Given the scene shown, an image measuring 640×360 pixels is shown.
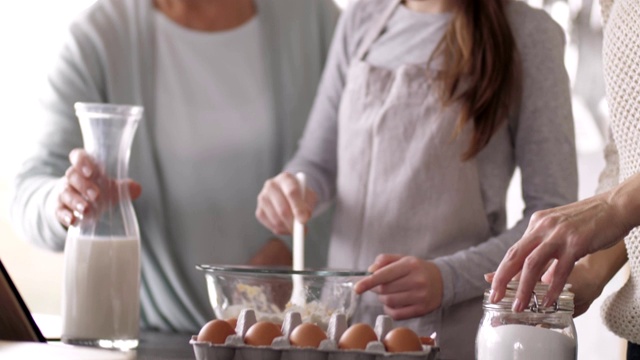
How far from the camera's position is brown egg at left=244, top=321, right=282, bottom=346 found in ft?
3.35

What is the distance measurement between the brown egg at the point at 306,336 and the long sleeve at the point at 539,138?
56 centimetres

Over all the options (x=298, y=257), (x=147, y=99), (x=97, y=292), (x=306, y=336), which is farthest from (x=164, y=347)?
(x=147, y=99)

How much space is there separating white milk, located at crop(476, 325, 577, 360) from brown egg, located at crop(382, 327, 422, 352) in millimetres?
75

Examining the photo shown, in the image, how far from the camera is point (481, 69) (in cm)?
166

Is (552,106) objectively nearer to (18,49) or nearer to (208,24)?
(208,24)

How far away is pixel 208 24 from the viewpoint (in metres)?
2.05

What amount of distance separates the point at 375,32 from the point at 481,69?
22 cm

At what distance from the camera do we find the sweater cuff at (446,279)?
1.53 metres

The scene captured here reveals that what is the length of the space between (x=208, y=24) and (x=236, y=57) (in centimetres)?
9

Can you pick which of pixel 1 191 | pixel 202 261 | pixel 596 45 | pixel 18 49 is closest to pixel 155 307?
pixel 202 261

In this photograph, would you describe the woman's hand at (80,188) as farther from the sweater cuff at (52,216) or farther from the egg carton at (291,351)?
the egg carton at (291,351)

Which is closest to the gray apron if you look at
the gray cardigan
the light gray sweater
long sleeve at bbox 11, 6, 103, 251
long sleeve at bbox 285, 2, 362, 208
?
the light gray sweater

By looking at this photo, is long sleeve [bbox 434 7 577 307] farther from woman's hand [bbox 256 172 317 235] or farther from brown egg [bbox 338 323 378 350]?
brown egg [bbox 338 323 378 350]

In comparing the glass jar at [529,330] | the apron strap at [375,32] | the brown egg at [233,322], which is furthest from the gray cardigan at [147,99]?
the glass jar at [529,330]
